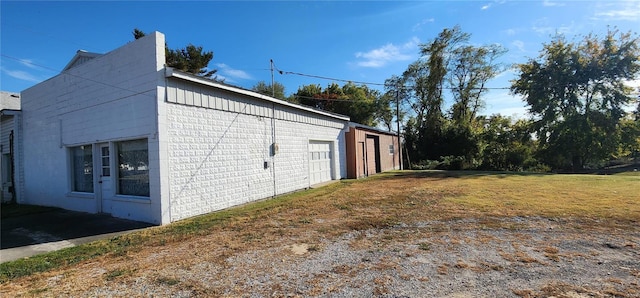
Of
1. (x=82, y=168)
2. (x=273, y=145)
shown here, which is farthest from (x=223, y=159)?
(x=82, y=168)

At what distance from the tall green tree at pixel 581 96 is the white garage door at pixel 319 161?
19.3 m

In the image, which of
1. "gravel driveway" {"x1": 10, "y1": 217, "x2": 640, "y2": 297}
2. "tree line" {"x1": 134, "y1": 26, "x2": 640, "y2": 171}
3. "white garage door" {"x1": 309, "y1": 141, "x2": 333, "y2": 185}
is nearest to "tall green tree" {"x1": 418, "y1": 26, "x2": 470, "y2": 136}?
"tree line" {"x1": 134, "y1": 26, "x2": 640, "y2": 171}

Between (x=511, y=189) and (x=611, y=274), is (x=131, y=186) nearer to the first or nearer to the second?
(x=611, y=274)

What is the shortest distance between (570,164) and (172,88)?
29616 millimetres

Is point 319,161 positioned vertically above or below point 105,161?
Answer: below

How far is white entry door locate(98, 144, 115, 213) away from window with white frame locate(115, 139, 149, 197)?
1.35 feet

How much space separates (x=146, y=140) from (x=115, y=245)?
280cm

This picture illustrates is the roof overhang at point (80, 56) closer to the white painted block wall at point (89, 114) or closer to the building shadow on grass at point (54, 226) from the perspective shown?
the white painted block wall at point (89, 114)

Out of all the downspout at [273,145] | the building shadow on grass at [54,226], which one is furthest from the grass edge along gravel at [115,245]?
the downspout at [273,145]

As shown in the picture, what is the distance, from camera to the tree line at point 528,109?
21828 mm

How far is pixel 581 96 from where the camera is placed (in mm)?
22781

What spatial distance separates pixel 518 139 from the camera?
2584 cm

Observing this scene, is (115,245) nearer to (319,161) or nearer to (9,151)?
(319,161)

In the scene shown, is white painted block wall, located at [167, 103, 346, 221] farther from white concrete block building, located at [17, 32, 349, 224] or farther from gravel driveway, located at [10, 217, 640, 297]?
gravel driveway, located at [10, 217, 640, 297]
